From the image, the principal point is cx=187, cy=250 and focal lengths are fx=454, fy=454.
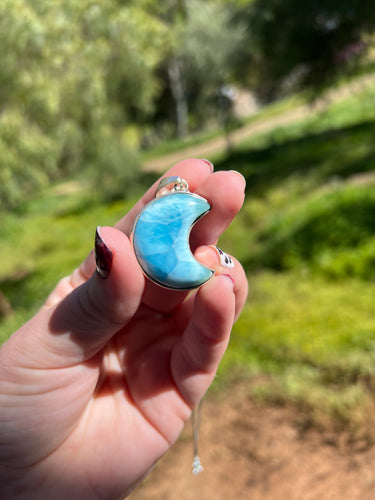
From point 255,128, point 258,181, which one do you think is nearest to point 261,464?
point 258,181

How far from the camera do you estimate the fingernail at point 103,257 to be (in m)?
1.39

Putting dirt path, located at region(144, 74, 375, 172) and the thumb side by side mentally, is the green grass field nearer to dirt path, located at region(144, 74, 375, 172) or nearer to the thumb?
the thumb

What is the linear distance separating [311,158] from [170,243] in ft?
35.3

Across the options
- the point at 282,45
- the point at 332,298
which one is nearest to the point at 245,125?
the point at 282,45

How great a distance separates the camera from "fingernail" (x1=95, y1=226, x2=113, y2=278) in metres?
1.39

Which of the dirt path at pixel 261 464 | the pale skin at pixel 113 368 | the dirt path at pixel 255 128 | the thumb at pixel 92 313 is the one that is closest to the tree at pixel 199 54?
the dirt path at pixel 255 128

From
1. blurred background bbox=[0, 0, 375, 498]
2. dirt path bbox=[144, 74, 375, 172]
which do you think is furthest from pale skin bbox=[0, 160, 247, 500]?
dirt path bbox=[144, 74, 375, 172]

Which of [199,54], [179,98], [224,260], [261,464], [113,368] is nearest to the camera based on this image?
[224,260]

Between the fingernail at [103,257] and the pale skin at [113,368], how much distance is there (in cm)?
2

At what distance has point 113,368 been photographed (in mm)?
2031

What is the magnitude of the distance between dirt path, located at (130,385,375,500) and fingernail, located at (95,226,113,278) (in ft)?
8.77

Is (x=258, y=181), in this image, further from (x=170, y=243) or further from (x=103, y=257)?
(x=103, y=257)

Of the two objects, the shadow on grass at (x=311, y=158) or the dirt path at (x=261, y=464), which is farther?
the shadow on grass at (x=311, y=158)

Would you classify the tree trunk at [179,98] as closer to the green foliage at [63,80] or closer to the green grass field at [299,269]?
the green grass field at [299,269]
